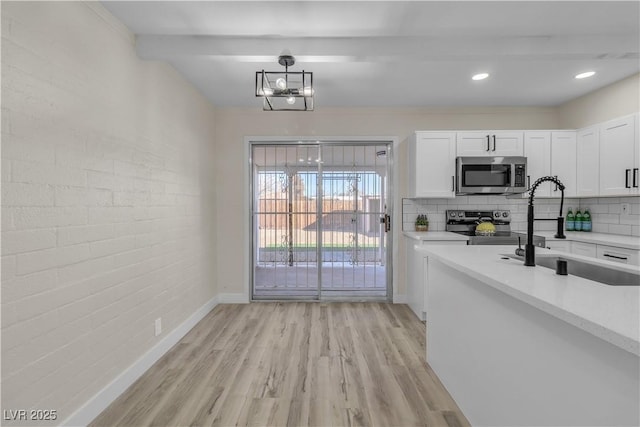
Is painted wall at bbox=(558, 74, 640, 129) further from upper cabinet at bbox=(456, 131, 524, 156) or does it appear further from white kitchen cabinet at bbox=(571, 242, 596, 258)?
white kitchen cabinet at bbox=(571, 242, 596, 258)

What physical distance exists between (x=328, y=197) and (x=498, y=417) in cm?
313

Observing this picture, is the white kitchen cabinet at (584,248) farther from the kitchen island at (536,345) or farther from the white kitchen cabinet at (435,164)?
the kitchen island at (536,345)

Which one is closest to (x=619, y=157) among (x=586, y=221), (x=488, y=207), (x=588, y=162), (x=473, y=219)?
(x=588, y=162)

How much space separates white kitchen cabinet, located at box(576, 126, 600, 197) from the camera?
335 centimetres

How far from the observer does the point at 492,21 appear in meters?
2.18

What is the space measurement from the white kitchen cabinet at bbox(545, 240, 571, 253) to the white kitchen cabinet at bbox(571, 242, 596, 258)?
1.9 inches

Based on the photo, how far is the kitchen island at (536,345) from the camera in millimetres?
865

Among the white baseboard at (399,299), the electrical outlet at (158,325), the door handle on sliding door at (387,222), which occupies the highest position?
the door handle on sliding door at (387,222)

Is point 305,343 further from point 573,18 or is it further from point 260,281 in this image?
point 573,18

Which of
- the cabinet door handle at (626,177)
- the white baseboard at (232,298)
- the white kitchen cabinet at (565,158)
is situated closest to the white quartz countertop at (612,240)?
the cabinet door handle at (626,177)

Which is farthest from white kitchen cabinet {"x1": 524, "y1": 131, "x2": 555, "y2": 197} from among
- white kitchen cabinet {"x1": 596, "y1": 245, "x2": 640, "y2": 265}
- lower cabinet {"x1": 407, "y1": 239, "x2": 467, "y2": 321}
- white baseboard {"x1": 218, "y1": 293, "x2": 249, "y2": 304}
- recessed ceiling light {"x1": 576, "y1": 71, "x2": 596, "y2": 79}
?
white baseboard {"x1": 218, "y1": 293, "x2": 249, "y2": 304}

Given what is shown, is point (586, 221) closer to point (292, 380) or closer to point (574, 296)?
point (574, 296)

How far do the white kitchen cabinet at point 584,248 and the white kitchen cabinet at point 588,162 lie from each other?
0.63 meters

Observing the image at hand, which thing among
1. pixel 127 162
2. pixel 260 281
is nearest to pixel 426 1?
pixel 127 162
